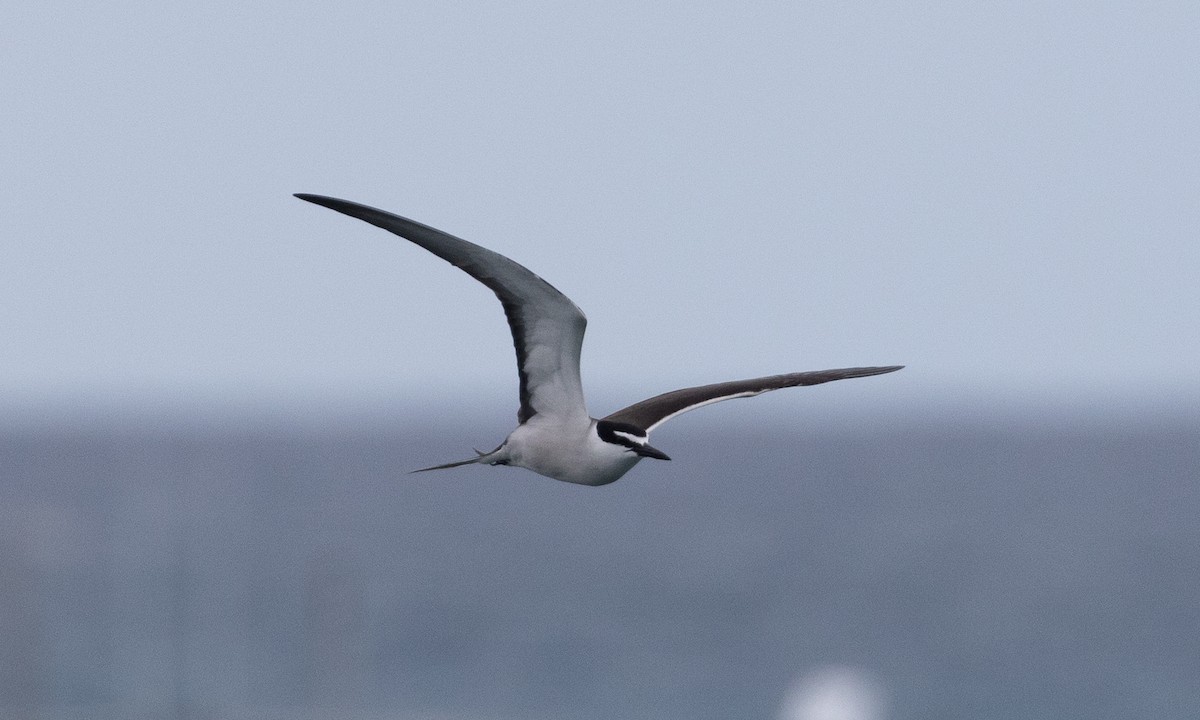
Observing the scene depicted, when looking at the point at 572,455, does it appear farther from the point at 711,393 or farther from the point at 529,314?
the point at 711,393

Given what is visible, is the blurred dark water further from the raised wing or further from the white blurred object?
the raised wing

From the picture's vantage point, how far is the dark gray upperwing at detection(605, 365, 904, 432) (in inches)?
535

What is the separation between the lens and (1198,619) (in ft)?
242

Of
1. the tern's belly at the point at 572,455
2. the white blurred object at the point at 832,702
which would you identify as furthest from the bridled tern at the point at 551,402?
the white blurred object at the point at 832,702

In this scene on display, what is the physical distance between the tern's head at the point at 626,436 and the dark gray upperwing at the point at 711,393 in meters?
0.27

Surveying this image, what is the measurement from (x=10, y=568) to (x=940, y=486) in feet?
341

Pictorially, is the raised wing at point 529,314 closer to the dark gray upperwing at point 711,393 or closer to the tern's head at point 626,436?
the tern's head at point 626,436

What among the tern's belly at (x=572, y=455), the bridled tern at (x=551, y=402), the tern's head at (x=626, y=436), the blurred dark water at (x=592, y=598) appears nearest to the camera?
the bridled tern at (x=551, y=402)

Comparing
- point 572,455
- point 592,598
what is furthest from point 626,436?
point 592,598

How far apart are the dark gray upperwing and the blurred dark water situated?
49.5 ft

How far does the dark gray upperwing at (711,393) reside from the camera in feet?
44.5

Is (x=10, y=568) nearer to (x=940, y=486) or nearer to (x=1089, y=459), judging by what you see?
(x=940, y=486)

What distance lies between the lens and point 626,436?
41.3ft

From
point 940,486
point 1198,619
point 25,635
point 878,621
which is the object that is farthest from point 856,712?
point 940,486
